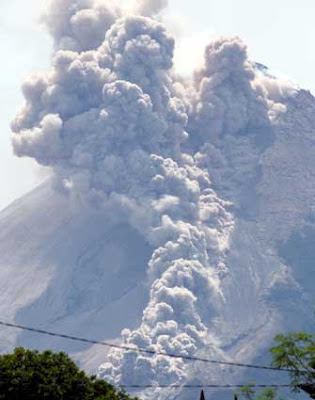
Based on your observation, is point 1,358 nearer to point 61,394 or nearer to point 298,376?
point 61,394

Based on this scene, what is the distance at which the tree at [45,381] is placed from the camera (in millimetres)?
78312

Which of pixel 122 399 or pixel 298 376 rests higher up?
pixel 122 399

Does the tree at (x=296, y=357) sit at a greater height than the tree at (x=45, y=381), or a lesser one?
lesser

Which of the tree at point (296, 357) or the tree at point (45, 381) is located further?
the tree at point (45, 381)

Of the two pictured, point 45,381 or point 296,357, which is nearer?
point 296,357

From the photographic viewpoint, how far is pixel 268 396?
63688mm

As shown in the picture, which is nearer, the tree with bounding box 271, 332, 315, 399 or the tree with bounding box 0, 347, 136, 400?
the tree with bounding box 271, 332, 315, 399

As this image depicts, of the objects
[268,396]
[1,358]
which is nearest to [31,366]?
[1,358]

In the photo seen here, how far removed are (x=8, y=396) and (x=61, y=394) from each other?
13.2ft

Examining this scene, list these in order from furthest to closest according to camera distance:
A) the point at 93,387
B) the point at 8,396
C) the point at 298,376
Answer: the point at 93,387
the point at 8,396
the point at 298,376

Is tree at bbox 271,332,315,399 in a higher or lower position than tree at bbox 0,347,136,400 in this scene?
lower

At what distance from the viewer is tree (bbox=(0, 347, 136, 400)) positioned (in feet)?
257

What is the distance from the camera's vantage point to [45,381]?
79.8 m

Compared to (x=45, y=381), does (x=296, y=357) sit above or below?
below
